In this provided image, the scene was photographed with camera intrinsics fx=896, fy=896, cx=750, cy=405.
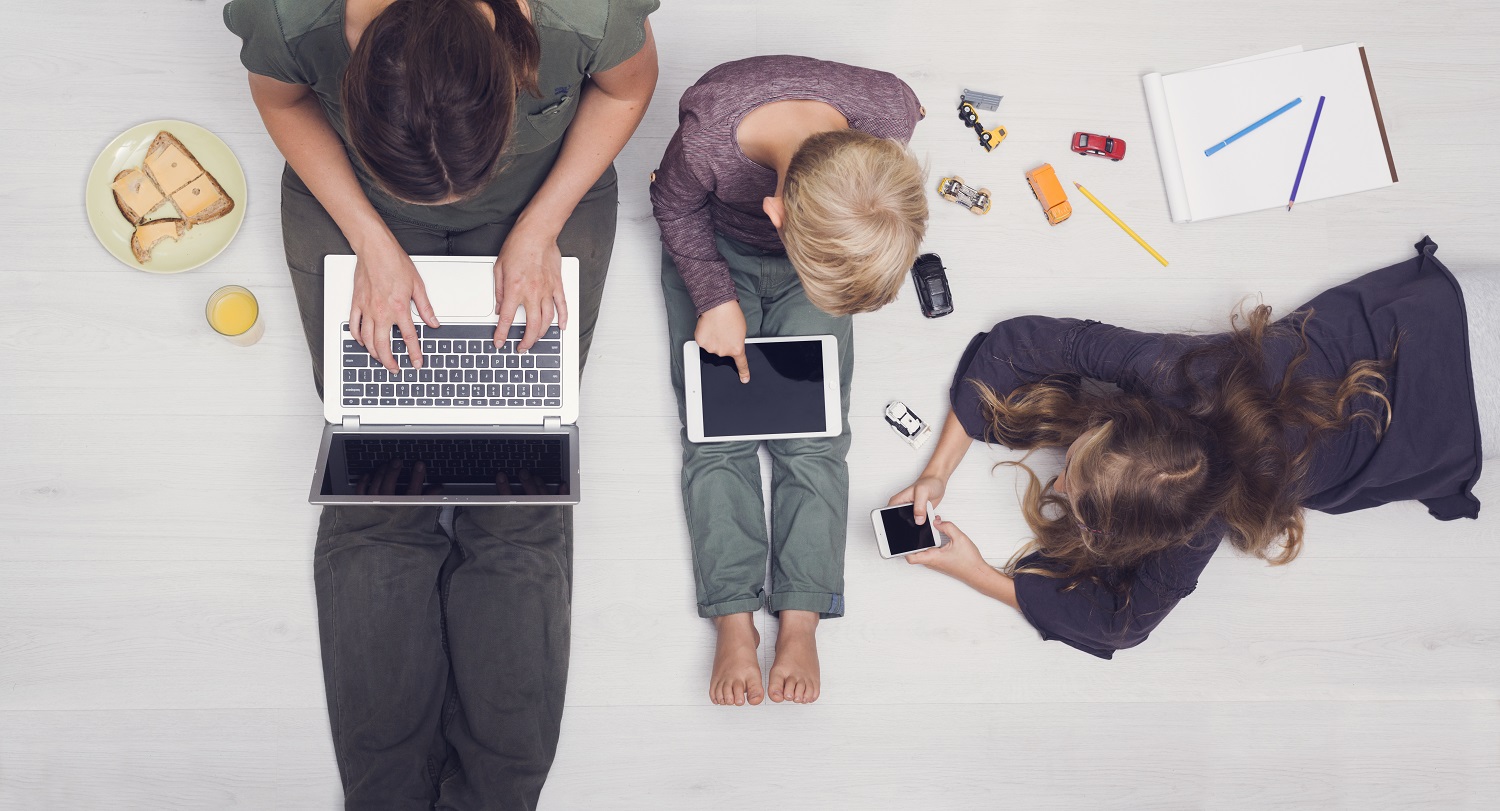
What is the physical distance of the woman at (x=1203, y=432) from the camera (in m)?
1.33

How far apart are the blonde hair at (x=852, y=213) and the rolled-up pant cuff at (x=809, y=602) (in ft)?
1.86

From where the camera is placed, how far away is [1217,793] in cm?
158

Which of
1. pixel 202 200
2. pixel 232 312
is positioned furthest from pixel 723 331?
pixel 202 200

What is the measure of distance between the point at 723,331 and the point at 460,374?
0.40 m

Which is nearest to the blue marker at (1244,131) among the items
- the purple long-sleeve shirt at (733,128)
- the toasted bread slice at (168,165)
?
the purple long-sleeve shirt at (733,128)

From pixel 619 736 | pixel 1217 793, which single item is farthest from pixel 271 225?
pixel 1217 793

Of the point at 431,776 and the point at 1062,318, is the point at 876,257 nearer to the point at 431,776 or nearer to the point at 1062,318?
the point at 1062,318

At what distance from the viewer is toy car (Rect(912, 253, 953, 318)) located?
1569mm

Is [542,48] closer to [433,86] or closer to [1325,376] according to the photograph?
[433,86]

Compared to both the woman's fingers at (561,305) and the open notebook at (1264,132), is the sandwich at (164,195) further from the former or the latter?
the open notebook at (1264,132)

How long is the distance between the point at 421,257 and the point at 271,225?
0.40m

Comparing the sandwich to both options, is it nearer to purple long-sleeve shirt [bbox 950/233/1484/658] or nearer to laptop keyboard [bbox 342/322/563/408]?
laptop keyboard [bbox 342/322/563/408]

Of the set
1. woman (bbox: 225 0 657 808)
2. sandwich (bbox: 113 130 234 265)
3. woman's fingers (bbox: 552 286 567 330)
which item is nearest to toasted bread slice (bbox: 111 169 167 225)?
sandwich (bbox: 113 130 234 265)

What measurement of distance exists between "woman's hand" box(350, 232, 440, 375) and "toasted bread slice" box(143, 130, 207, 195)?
448 mm
